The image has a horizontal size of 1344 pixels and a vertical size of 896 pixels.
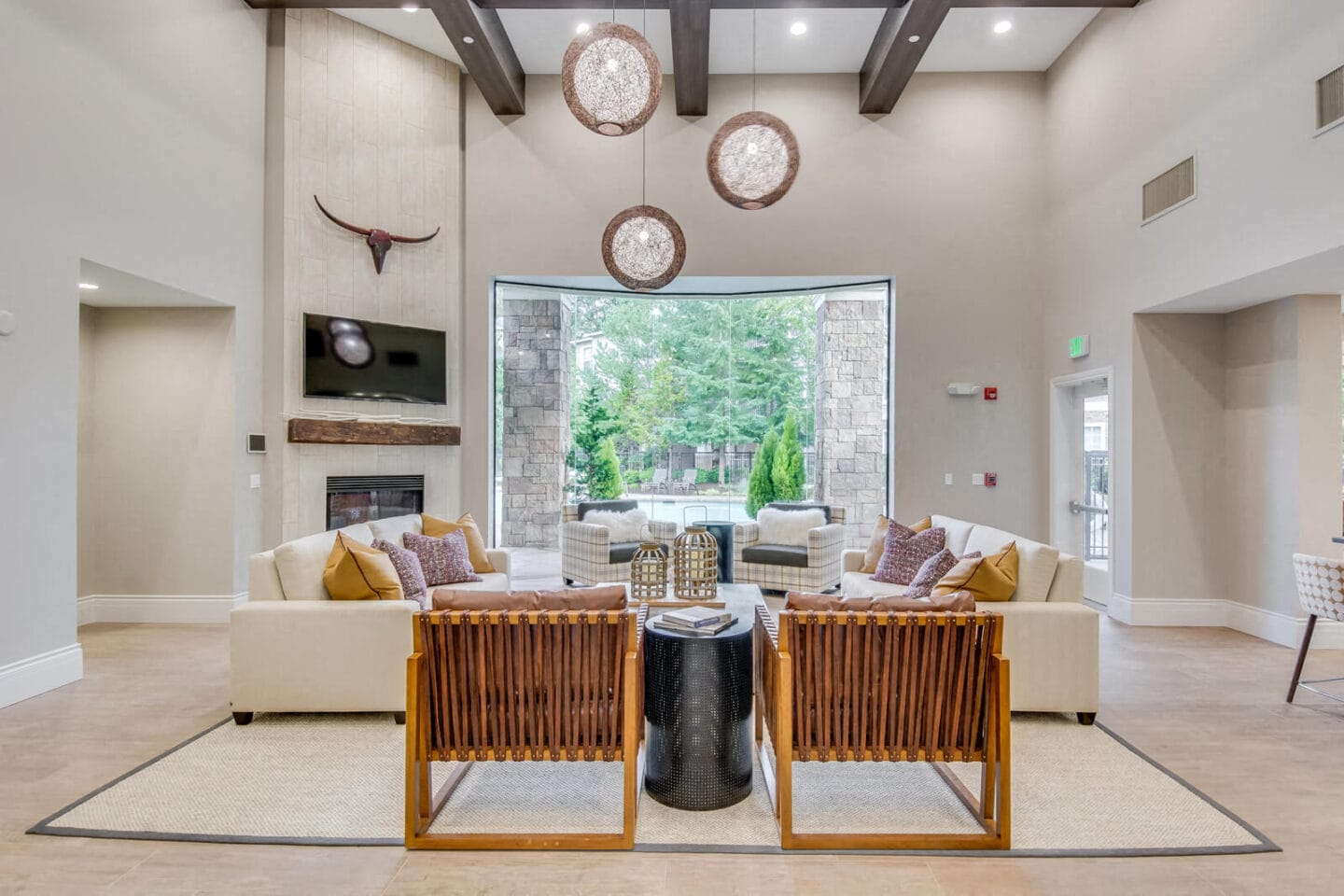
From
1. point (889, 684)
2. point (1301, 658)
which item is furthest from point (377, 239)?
point (1301, 658)

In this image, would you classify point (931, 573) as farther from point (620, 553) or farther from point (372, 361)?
point (372, 361)

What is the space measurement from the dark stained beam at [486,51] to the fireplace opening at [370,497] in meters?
3.53

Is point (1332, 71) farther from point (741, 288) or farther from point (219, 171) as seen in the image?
point (219, 171)

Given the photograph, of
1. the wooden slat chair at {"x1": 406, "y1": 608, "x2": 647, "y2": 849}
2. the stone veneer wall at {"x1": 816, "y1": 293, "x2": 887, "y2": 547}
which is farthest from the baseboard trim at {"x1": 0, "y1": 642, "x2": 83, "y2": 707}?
the stone veneer wall at {"x1": 816, "y1": 293, "x2": 887, "y2": 547}

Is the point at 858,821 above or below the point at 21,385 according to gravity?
below

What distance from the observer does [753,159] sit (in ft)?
12.7

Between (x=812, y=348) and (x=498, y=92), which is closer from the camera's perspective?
(x=498, y=92)

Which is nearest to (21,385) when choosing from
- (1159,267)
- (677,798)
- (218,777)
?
(218,777)

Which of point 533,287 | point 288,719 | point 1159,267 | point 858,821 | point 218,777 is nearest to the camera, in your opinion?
point 858,821

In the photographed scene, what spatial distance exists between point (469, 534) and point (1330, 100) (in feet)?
18.6

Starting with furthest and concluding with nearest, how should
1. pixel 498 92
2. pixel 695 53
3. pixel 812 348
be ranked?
pixel 812 348 < pixel 498 92 < pixel 695 53

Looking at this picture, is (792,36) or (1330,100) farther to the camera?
(792,36)

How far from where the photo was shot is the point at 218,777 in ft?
9.21

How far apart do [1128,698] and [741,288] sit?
16.2 feet
